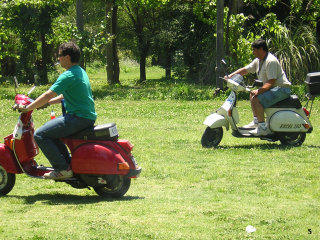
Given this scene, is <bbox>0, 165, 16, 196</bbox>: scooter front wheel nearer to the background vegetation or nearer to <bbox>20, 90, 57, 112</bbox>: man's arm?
<bbox>20, 90, 57, 112</bbox>: man's arm

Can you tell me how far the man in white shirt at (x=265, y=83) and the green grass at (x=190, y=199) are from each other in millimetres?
549

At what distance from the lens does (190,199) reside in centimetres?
730

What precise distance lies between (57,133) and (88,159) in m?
0.46

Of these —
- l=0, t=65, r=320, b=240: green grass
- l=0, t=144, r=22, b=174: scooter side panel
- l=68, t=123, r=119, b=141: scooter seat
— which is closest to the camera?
l=0, t=65, r=320, b=240: green grass

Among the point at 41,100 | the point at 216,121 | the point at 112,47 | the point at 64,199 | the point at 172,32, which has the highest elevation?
the point at 41,100

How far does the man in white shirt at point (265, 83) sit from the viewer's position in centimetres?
1088

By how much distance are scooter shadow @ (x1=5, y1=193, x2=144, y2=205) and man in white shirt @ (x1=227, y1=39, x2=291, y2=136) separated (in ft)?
13.7

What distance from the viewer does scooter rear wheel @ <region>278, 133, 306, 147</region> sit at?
11148 mm

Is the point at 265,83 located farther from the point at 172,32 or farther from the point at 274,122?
the point at 172,32

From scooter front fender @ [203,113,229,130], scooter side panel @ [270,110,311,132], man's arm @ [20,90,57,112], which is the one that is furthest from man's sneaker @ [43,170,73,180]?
scooter side panel @ [270,110,311,132]

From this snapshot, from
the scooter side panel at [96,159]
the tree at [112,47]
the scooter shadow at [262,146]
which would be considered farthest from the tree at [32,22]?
the scooter side panel at [96,159]

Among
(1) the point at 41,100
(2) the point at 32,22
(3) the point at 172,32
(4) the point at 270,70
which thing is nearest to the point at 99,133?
(1) the point at 41,100

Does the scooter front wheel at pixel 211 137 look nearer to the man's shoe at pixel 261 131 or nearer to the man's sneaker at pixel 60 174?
the man's shoe at pixel 261 131

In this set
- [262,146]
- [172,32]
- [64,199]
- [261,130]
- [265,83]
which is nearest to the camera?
[64,199]
